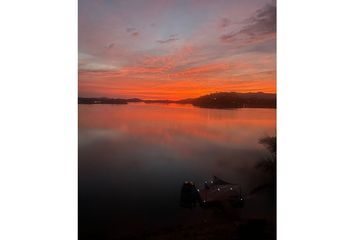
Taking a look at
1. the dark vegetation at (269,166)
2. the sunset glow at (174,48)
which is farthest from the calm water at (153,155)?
the sunset glow at (174,48)

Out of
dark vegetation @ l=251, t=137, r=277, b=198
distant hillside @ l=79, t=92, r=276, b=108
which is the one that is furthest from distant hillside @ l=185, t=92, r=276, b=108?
dark vegetation @ l=251, t=137, r=277, b=198

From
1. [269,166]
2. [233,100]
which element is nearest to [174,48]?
[233,100]

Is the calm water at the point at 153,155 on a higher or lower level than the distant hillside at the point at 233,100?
lower

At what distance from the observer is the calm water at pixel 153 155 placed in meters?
2.32

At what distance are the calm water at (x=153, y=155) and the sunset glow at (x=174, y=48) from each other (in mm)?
148

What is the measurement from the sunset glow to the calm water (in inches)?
5.8

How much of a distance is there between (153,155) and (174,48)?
729 millimetres

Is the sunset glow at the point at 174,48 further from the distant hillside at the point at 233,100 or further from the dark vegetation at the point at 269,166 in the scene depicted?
the dark vegetation at the point at 269,166

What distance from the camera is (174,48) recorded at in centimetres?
238

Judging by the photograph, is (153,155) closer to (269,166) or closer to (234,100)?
(234,100)

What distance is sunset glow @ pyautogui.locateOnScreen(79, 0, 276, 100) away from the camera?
7.62 feet

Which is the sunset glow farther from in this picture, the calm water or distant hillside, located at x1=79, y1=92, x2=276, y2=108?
the calm water

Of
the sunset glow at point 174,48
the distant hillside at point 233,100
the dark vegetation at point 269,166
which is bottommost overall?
the dark vegetation at point 269,166
